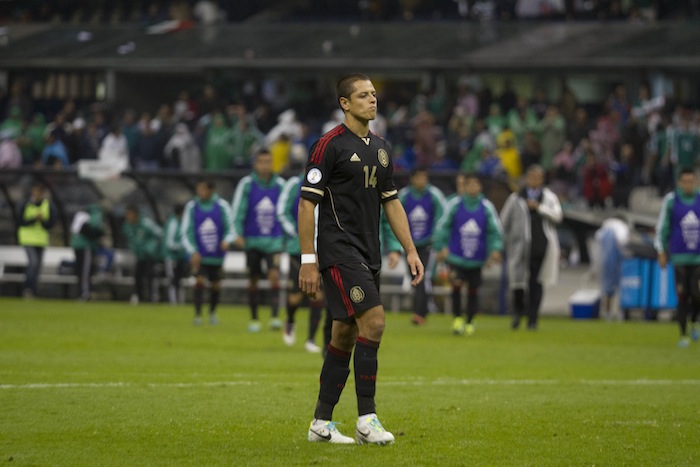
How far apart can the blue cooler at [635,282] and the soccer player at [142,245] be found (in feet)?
30.1

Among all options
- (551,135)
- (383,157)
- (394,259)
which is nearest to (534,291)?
(551,135)

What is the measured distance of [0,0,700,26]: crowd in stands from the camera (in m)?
40.3

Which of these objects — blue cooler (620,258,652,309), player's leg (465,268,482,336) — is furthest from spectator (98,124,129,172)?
player's leg (465,268,482,336)

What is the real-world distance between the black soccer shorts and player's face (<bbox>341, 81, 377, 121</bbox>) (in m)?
0.94

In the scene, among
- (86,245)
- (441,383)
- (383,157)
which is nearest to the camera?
(383,157)

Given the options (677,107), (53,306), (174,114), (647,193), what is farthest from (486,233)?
(174,114)

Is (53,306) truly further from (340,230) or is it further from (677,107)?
(340,230)

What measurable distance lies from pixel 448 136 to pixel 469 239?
42.3 ft

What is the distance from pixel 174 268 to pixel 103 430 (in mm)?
19819

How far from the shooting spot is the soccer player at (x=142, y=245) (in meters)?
29.1

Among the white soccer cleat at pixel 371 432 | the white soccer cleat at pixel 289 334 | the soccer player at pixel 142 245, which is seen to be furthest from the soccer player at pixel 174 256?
the white soccer cleat at pixel 371 432

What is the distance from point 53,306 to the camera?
2656 cm

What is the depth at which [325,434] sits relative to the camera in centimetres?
903

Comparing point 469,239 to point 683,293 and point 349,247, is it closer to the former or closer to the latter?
point 683,293
